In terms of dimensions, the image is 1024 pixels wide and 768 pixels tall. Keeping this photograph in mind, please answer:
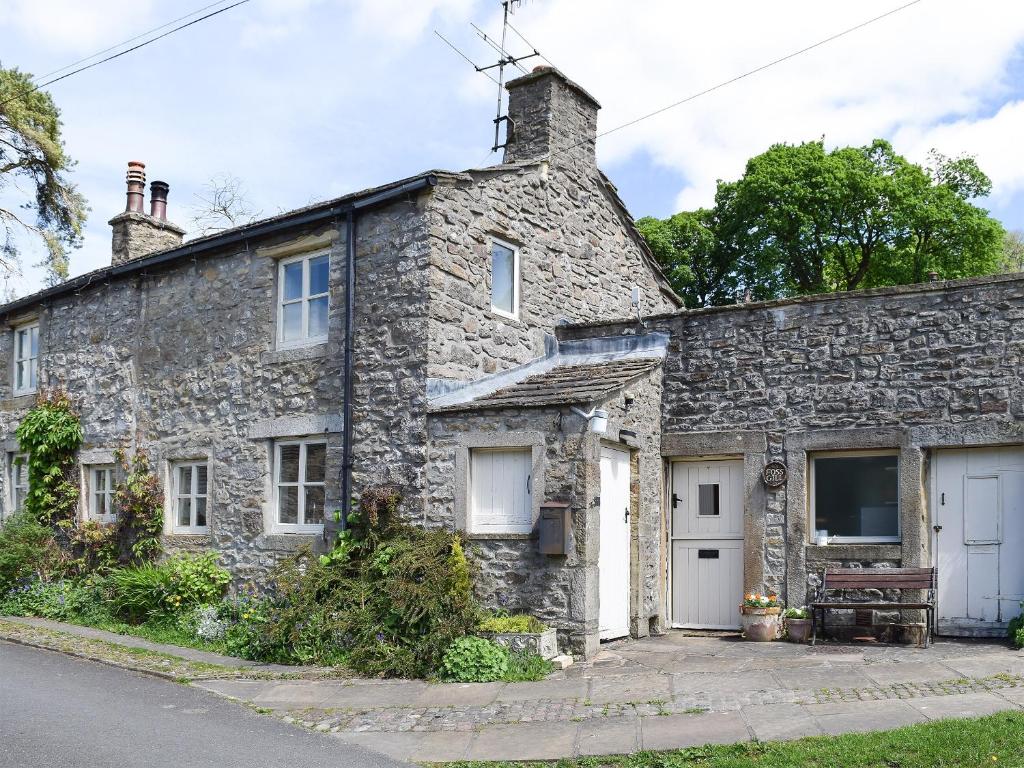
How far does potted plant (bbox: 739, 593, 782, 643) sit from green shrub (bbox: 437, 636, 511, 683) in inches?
130

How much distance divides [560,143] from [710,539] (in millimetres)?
5767

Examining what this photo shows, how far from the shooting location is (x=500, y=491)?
10578 millimetres

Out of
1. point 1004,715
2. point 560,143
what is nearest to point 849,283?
point 560,143

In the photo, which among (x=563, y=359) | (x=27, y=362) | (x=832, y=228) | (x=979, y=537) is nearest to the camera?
(x=979, y=537)

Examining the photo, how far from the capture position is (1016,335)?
10.6 meters

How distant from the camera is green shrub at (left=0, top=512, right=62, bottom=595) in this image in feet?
48.5

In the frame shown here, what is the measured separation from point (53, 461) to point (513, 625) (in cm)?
964

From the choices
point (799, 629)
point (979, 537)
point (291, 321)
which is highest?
point (291, 321)

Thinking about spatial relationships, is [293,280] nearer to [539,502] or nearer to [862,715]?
[539,502]

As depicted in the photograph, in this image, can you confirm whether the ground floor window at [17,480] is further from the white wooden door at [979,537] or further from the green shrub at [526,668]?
the white wooden door at [979,537]

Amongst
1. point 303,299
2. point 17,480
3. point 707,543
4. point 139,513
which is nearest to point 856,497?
point 707,543

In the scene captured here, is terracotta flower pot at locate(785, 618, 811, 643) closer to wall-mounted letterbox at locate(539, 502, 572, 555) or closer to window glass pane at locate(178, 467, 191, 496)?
wall-mounted letterbox at locate(539, 502, 572, 555)

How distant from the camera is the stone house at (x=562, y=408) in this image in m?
10.6

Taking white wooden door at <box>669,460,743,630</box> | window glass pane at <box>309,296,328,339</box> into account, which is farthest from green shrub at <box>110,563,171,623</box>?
white wooden door at <box>669,460,743,630</box>
